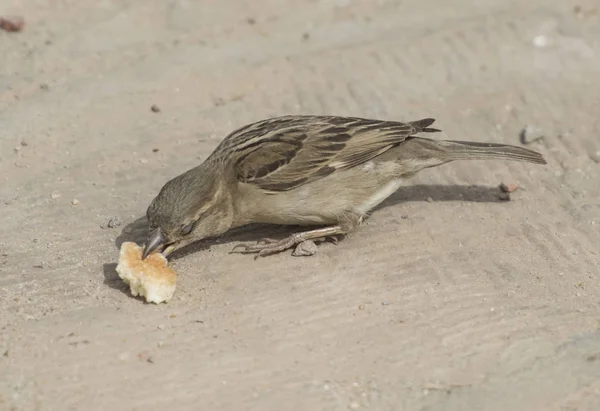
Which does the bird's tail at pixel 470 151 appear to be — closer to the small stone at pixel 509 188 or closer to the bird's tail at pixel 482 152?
the bird's tail at pixel 482 152

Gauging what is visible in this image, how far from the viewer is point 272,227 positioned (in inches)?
253

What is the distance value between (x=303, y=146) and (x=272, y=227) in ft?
2.25

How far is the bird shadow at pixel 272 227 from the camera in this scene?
5980mm

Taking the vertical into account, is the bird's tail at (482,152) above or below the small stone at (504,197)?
above

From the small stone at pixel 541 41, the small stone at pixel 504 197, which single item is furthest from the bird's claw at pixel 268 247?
the small stone at pixel 541 41

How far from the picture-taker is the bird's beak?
549cm

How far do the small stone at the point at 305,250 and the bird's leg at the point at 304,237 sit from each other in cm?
4

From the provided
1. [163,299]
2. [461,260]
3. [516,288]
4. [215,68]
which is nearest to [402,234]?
[461,260]

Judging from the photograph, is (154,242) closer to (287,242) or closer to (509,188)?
(287,242)

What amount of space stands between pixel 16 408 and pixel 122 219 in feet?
6.21

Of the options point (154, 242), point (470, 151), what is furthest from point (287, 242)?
point (470, 151)

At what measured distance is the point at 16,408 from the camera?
4.58 metres

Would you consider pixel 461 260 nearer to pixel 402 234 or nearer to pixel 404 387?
pixel 402 234

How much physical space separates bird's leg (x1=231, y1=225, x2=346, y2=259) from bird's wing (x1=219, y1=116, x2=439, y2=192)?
1.10ft
